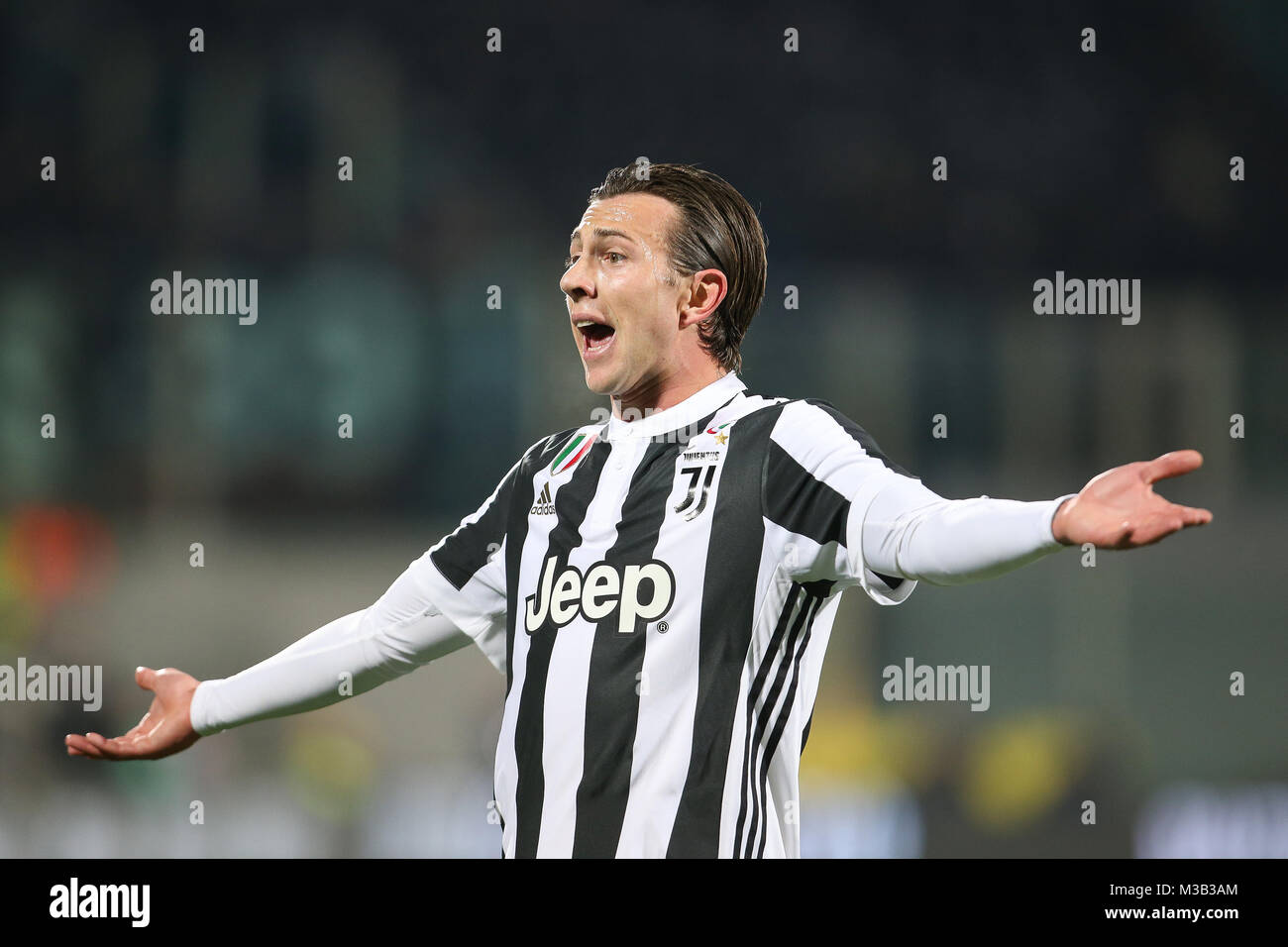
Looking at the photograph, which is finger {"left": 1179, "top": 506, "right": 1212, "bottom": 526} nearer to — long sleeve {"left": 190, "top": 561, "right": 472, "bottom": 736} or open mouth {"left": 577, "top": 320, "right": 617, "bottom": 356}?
open mouth {"left": 577, "top": 320, "right": 617, "bottom": 356}

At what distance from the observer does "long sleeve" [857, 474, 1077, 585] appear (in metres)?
2.00

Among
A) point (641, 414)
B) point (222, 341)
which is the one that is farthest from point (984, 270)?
point (641, 414)

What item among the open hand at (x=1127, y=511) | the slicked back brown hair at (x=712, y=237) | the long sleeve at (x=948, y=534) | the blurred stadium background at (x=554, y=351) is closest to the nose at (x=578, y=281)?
the slicked back brown hair at (x=712, y=237)

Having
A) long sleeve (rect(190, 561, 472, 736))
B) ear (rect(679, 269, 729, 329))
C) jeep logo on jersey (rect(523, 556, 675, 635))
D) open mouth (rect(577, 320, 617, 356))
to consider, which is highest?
ear (rect(679, 269, 729, 329))

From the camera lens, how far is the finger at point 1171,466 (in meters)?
1.86

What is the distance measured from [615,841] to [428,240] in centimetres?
681

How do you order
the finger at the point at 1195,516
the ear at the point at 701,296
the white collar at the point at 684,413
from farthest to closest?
the ear at the point at 701,296 → the white collar at the point at 684,413 → the finger at the point at 1195,516

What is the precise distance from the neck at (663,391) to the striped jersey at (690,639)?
162 mm

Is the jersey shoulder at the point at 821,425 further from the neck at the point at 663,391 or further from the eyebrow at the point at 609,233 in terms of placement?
the eyebrow at the point at 609,233

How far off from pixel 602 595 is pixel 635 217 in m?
0.86

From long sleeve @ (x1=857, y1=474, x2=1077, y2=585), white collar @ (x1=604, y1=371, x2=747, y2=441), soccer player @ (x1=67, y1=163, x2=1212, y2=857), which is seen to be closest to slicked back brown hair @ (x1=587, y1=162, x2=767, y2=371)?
soccer player @ (x1=67, y1=163, x2=1212, y2=857)

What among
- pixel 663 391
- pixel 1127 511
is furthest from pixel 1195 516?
pixel 663 391

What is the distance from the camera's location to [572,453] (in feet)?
9.25

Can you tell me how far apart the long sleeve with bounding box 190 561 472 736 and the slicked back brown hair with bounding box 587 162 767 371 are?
35.0 inches
